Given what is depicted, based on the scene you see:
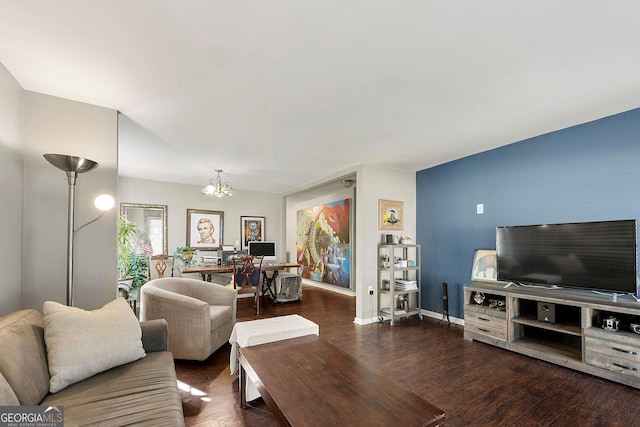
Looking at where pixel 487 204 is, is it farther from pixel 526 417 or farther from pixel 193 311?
→ pixel 193 311

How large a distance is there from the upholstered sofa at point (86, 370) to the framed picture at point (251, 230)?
4.48 m

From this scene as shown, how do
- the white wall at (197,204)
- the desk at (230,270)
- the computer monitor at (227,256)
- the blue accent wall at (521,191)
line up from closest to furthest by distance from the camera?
1. the blue accent wall at (521,191)
2. the desk at (230,270)
3. the white wall at (197,204)
4. the computer monitor at (227,256)

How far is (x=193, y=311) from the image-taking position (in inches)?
110

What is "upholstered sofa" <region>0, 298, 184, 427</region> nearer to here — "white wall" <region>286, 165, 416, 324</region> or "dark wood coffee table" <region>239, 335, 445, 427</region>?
"dark wood coffee table" <region>239, 335, 445, 427</region>

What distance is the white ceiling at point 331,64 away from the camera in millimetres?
1446

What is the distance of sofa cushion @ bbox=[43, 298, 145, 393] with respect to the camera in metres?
1.53

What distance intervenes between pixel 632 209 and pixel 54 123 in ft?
16.8

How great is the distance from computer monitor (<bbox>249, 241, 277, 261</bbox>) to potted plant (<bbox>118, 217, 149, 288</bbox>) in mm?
1959

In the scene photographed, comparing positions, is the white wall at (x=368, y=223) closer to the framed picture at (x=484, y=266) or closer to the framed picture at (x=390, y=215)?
the framed picture at (x=390, y=215)

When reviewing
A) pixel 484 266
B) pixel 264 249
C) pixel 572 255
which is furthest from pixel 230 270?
pixel 572 255

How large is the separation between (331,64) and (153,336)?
2.27m

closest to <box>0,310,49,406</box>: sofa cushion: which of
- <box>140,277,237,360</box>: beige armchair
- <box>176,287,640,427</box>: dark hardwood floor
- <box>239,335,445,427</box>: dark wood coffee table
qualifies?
<box>176,287,640,427</box>: dark hardwood floor

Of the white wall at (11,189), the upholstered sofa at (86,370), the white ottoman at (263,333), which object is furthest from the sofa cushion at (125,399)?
the white wall at (11,189)

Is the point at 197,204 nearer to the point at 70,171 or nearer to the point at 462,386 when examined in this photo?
the point at 70,171
